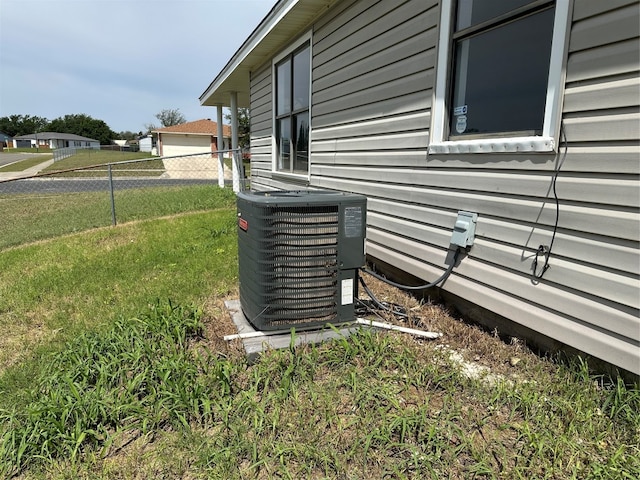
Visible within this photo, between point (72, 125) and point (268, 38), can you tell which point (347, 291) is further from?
point (72, 125)

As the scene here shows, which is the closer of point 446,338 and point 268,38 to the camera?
point 446,338

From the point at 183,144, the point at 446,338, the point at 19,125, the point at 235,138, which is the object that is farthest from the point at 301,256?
the point at 19,125

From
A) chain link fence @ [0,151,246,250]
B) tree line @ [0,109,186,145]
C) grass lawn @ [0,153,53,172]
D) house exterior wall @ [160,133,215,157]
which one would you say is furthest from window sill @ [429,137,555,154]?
tree line @ [0,109,186,145]

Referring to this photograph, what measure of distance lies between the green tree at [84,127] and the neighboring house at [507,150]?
8577cm

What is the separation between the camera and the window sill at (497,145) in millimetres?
2256

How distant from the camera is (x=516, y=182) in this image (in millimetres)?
2457

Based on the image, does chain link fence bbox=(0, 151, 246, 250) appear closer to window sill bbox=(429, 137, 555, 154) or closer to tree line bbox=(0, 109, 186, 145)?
window sill bbox=(429, 137, 555, 154)

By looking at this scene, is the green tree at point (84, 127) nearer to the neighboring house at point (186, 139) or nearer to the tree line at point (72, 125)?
the tree line at point (72, 125)

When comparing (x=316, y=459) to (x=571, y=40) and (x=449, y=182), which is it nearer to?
(x=449, y=182)

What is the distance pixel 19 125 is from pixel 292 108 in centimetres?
10547

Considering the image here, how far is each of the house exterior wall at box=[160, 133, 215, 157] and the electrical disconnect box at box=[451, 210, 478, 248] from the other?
34.9 meters

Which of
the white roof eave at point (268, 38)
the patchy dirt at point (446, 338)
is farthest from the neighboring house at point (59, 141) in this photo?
A: the patchy dirt at point (446, 338)

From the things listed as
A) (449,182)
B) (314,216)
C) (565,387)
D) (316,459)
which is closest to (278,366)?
(316,459)

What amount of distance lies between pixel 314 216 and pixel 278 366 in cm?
89
